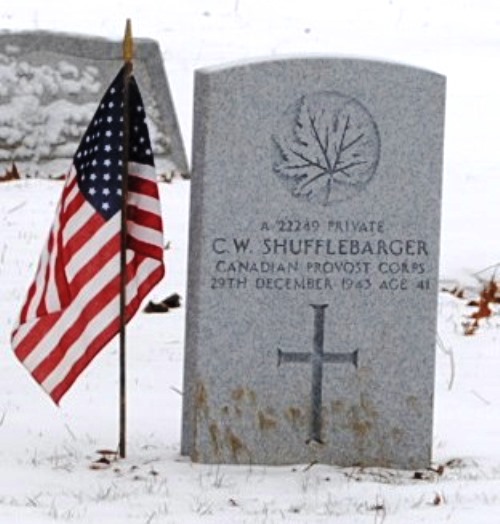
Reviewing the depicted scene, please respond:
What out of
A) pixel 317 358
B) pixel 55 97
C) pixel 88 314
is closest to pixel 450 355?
pixel 317 358

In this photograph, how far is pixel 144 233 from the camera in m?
7.46

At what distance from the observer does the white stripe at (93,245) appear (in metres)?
7.36

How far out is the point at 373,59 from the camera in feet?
24.2

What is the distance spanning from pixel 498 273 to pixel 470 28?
33.6 feet

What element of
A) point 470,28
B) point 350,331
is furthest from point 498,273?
point 470,28

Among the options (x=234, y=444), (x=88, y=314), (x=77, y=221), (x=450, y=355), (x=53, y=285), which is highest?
(x=77, y=221)

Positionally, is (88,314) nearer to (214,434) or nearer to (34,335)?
(34,335)

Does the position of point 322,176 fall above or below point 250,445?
above

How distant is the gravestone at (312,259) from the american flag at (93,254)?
0.20 m

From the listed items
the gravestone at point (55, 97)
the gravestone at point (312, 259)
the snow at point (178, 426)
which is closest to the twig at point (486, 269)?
the snow at point (178, 426)

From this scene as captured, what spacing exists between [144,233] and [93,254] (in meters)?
0.22

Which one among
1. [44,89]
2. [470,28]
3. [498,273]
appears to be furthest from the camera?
[470,28]

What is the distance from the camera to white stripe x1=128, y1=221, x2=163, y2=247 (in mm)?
7457

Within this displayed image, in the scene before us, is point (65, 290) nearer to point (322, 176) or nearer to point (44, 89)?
point (322, 176)
